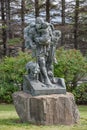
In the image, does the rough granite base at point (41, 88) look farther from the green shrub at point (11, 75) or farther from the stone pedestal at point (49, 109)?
the green shrub at point (11, 75)

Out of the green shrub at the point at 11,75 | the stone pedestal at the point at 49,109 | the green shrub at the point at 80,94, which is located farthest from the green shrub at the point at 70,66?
the stone pedestal at the point at 49,109

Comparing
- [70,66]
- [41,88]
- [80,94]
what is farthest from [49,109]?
[80,94]

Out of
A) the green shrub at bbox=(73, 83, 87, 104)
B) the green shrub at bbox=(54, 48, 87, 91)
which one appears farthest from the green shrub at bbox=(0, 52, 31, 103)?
the green shrub at bbox=(73, 83, 87, 104)

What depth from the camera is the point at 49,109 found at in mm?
8258

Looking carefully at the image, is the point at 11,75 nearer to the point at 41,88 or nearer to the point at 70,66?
the point at 70,66

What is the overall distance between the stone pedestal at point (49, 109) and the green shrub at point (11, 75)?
725 centimetres

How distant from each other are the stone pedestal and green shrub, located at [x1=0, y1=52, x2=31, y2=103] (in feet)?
23.8

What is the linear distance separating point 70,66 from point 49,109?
7.49 meters

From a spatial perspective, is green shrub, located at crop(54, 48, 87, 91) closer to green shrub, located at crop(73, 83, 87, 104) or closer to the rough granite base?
green shrub, located at crop(73, 83, 87, 104)

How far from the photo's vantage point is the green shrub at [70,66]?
51.2 ft

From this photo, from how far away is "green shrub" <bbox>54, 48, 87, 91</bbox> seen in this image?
1560cm

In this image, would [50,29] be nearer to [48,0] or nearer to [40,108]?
[40,108]

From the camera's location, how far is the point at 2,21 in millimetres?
24312

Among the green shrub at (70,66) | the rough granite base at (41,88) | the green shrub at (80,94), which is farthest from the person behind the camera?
the green shrub at (80,94)
